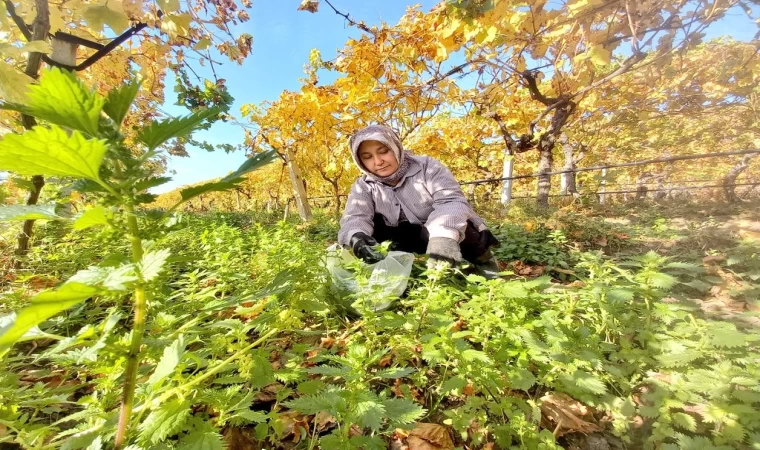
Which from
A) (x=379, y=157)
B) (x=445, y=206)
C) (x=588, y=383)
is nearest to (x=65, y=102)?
(x=588, y=383)

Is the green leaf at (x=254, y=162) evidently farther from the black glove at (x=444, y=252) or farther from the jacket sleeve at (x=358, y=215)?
the jacket sleeve at (x=358, y=215)

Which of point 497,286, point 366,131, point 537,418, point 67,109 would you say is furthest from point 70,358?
point 366,131

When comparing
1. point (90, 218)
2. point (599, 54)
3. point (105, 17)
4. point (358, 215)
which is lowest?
point (358, 215)

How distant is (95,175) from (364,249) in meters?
1.79

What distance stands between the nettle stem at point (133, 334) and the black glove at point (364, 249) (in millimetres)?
1524

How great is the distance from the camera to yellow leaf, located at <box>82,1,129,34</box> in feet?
5.72

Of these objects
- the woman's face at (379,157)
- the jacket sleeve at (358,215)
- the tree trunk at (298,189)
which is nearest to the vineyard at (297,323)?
the jacket sleeve at (358,215)

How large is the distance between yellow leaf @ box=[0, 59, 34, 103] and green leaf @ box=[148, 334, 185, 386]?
5.85ft

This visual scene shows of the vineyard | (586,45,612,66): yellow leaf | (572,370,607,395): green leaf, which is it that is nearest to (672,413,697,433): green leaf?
the vineyard

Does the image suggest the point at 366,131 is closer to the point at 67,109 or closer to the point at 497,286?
the point at 497,286

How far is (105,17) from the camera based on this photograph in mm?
1759

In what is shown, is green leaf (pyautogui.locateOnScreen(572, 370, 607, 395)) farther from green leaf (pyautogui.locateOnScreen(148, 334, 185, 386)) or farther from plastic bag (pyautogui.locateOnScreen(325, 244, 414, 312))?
green leaf (pyautogui.locateOnScreen(148, 334, 185, 386))

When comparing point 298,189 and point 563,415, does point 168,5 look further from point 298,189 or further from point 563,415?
point 298,189

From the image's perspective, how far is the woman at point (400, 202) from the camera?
2453 millimetres
